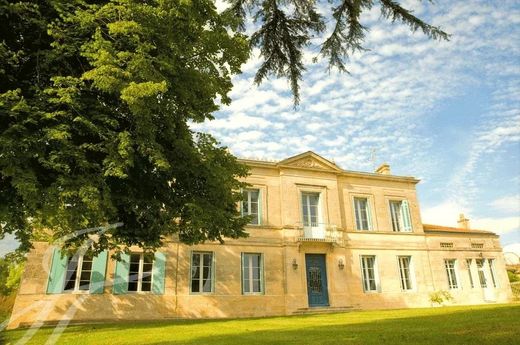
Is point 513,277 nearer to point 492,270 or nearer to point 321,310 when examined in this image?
point 492,270

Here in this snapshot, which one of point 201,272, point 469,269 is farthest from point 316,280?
point 469,269

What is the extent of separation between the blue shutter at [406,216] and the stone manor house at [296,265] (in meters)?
0.06

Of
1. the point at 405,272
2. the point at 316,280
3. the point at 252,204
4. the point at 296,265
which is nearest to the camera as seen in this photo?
the point at 296,265

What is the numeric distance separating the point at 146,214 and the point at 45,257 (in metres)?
9.67

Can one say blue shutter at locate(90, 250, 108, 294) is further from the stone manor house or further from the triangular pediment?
the triangular pediment

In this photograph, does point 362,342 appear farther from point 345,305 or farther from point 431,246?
point 431,246

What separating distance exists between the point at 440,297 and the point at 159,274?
15.0 m

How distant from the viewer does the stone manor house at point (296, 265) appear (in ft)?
50.2

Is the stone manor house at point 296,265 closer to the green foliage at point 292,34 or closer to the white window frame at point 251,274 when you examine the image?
the white window frame at point 251,274

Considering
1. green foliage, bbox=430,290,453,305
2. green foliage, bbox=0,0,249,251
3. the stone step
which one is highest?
green foliage, bbox=0,0,249,251

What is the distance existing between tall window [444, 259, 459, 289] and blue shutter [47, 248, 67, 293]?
19712mm

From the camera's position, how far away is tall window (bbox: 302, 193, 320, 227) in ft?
65.0

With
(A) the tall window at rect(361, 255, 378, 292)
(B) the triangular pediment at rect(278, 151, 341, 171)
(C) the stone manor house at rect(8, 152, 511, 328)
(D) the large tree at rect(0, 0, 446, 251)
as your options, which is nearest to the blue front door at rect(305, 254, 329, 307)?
(C) the stone manor house at rect(8, 152, 511, 328)

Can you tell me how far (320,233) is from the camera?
1964 centimetres
